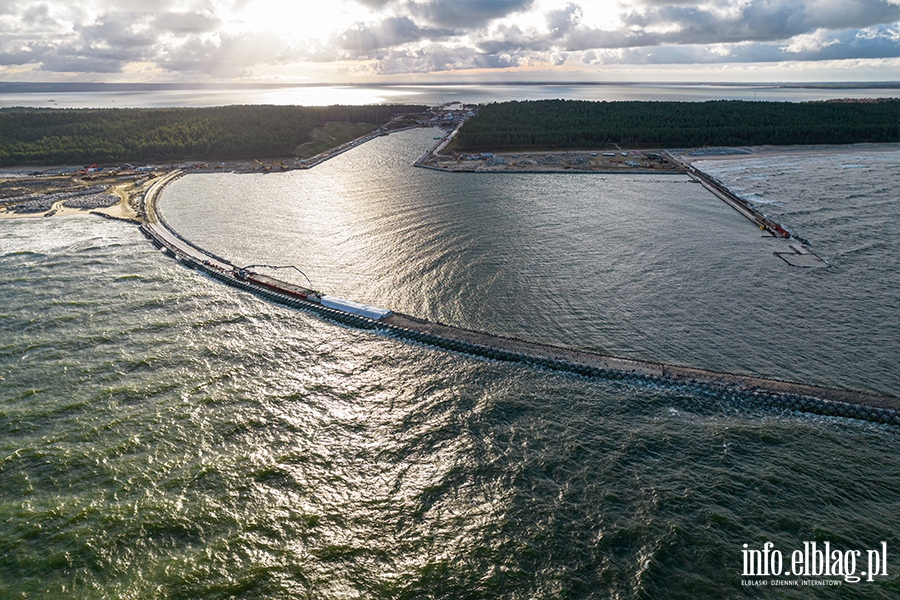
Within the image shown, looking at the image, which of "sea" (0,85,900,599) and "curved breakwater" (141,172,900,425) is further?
"curved breakwater" (141,172,900,425)

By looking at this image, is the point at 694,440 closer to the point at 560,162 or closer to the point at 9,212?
the point at 560,162

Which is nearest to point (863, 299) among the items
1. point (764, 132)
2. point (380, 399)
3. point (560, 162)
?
point (380, 399)

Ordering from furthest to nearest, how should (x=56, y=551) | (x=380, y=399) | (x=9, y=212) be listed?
(x=9, y=212), (x=380, y=399), (x=56, y=551)

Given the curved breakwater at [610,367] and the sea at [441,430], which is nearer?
the sea at [441,430]
